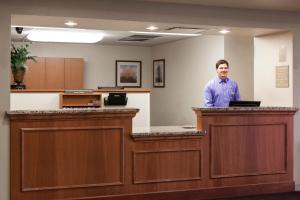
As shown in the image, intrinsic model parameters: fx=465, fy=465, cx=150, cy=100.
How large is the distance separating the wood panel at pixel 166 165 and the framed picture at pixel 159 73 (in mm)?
5871

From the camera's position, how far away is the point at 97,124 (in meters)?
4.88

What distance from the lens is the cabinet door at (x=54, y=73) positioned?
10422 mm

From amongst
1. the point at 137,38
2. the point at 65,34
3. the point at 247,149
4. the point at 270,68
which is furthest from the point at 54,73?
the point at 247,149

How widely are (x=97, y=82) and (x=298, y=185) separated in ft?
21.2

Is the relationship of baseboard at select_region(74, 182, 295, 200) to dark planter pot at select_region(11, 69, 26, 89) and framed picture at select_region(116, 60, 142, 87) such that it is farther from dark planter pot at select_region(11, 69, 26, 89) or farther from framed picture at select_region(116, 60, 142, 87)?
framed picture at select_region(116, 60, 142, 87)

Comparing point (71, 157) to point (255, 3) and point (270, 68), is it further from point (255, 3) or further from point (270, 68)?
point (270, 68)

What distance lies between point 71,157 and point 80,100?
10.1ft

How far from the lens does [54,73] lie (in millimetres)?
10477

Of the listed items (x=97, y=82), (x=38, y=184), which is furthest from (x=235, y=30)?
(x=97, y=82)

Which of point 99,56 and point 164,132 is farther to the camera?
point 99,56

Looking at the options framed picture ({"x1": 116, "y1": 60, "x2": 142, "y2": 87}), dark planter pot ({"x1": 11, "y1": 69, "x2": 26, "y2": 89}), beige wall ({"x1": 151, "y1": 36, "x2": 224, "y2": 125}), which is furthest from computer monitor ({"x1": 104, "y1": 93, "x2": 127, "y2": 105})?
framed picture ({"x1": 116, "y1": 60, "x2": 142, "y2": 87})

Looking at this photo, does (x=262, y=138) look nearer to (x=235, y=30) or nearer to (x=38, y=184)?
(x=235, y=30)

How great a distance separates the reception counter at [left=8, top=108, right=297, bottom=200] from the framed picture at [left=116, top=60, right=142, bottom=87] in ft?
20.6

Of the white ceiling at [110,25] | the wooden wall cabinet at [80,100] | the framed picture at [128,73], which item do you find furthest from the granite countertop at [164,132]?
the framed picture at [128,73]
